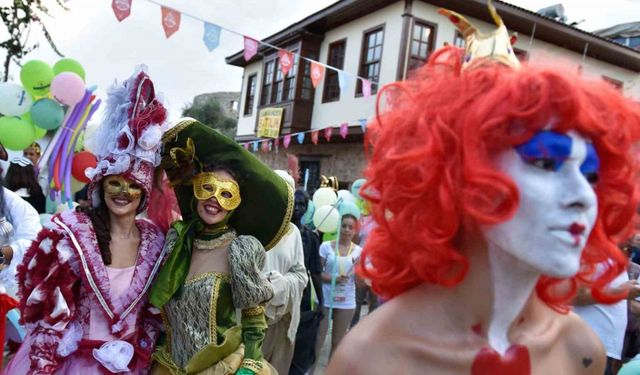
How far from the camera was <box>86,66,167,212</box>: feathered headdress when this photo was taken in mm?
2367

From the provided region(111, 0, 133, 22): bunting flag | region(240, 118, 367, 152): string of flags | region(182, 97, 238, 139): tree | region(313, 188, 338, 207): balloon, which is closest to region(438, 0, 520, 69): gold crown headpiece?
region(313, 188, 338, 207): balloon

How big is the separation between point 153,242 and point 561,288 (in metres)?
1.82

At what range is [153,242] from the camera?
2.53 meters

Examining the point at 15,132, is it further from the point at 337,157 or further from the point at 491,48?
the point at 337,157

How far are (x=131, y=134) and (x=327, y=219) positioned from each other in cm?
341

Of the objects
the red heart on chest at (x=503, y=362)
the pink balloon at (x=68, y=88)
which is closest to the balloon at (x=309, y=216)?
the pink balloon at (x=68, y=88)

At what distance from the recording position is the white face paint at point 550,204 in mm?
1162

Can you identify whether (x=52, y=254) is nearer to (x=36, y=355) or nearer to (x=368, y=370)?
(x=36, y=355)

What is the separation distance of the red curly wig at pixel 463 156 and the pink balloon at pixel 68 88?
3.44m

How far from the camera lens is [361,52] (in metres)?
12.8

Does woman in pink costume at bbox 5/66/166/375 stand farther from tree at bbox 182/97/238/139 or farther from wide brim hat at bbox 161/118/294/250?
tree at bbox 182/97/238/139

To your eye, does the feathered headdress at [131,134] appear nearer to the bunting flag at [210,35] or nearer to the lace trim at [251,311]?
the lace trim at [251,311]

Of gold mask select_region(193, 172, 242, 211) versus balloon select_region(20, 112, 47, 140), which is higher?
balloon select_region(20, 112, 47, 140)

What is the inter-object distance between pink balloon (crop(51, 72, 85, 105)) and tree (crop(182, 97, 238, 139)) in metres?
27.2
